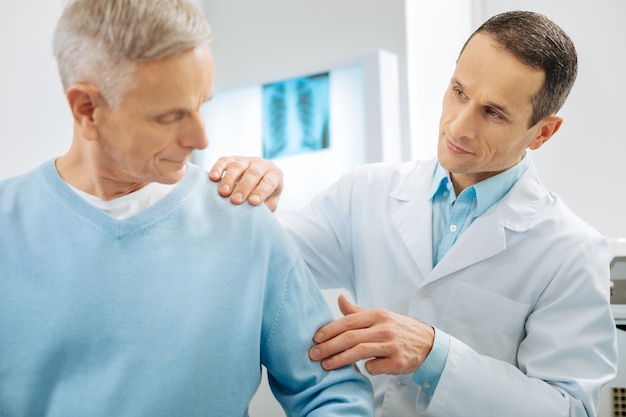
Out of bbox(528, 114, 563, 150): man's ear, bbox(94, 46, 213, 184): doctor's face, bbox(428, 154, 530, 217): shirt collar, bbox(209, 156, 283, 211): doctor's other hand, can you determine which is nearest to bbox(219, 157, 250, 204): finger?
bbox(209, 156, 283, 211): doctor's other hand

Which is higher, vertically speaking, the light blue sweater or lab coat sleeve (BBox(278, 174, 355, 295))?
the light blue sweater

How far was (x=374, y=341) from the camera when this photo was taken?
4.18 feet

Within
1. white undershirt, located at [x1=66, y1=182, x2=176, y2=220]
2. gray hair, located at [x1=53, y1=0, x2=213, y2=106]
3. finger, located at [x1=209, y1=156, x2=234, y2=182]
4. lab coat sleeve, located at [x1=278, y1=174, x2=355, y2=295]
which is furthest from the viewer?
lab coat sleeve, located at [x1=278, y1=174, x2=355, y2=295]

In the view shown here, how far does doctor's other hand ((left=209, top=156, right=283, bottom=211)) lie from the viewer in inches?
48.9

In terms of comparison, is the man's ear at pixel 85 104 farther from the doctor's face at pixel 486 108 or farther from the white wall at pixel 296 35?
the white wall at pixel 296 35

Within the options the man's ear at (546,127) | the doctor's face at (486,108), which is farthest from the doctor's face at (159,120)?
the man's ear at (546,127)

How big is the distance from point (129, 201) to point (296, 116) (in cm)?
126

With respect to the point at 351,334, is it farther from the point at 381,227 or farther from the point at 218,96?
the point at 218,96

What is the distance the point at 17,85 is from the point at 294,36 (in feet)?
3.13

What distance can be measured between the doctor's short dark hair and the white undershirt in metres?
0.71

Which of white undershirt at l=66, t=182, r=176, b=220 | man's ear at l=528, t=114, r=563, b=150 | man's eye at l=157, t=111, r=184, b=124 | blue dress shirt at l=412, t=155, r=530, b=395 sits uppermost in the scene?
man's eye at l=157, t=111, r=184, b=124

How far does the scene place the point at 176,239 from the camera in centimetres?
116

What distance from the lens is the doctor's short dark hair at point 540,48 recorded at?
4.65 feet

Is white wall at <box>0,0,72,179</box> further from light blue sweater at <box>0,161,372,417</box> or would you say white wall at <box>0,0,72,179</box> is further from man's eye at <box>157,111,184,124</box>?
man's eye at <box>157,111,184,124</box>
